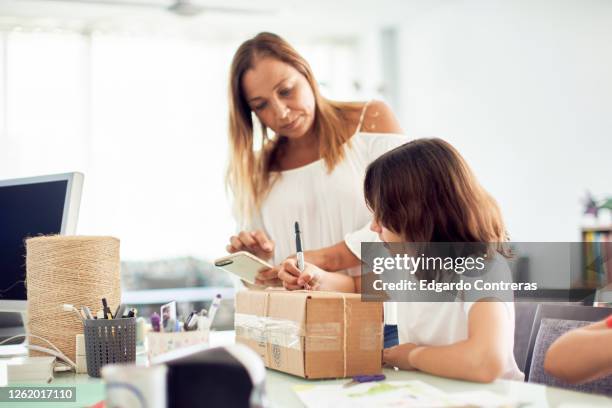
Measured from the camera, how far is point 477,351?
1056mm

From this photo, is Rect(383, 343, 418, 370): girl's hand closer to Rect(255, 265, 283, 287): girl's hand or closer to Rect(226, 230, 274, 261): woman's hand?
Rect(255, 265, 283, 287): girl's hand

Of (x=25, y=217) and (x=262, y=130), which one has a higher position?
(x=262, y=130)

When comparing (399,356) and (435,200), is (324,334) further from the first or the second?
(435,200)

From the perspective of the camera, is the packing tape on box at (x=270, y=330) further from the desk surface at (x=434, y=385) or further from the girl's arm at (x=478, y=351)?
the girl's arm at (x=478, y=351)

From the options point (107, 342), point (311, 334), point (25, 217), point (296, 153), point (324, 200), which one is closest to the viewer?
point (311, 334)

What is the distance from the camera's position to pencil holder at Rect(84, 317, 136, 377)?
125 centimetres

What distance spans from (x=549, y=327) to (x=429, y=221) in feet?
1.07

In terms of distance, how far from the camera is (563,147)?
4164 mm

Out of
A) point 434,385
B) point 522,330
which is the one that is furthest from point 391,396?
point 522,330

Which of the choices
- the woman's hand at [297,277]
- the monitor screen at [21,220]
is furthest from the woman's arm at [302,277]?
the monitor screen at [21,220]

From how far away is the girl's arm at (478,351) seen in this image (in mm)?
1044

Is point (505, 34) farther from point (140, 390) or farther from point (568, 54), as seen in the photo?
point (140, 390)

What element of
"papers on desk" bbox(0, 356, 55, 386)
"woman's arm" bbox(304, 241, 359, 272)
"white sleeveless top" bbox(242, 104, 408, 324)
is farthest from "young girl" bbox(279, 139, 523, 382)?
"papers on desk" bbox(0, 356, 55, 386)

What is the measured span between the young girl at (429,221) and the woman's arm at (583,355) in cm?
8
